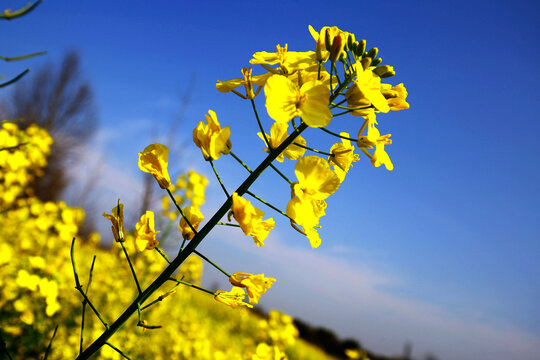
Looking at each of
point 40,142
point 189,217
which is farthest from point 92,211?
point 189,217

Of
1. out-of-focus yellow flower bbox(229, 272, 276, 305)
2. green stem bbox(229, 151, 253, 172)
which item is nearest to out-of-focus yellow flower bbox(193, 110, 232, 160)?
green stem bbox(229, 151, 253, 172)

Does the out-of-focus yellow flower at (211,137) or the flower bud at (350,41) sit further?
the flower bud at (350,41)

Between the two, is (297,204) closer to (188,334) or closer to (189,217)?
(189,217)

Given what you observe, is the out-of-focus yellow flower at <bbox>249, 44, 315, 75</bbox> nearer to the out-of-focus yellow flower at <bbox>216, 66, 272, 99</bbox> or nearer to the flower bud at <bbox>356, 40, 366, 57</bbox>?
the out-of-focus yellow flower at <bbox>216, 66, 272, 99</bbox>

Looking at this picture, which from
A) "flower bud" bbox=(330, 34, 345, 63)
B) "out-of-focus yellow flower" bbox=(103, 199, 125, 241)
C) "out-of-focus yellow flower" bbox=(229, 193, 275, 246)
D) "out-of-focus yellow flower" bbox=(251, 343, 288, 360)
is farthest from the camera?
"out-of-focus yellow flower" bbox=(251, 343, 288, 360)

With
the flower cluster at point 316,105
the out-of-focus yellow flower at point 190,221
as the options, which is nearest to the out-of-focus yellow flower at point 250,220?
the flower cluster at point 316,105

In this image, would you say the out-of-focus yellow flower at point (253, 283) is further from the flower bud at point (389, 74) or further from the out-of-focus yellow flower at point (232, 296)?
the flower bud at point (389, 74)

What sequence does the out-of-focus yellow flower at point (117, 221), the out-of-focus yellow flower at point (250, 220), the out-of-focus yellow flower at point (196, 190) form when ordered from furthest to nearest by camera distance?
the out-of-focus yellow flower at point (196, 190) → the out-of-focus yellow flower at point (117, 221) → the out-of-focus yellow flower at point (250, 220)

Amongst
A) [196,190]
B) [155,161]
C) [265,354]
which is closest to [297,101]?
[155,161]
